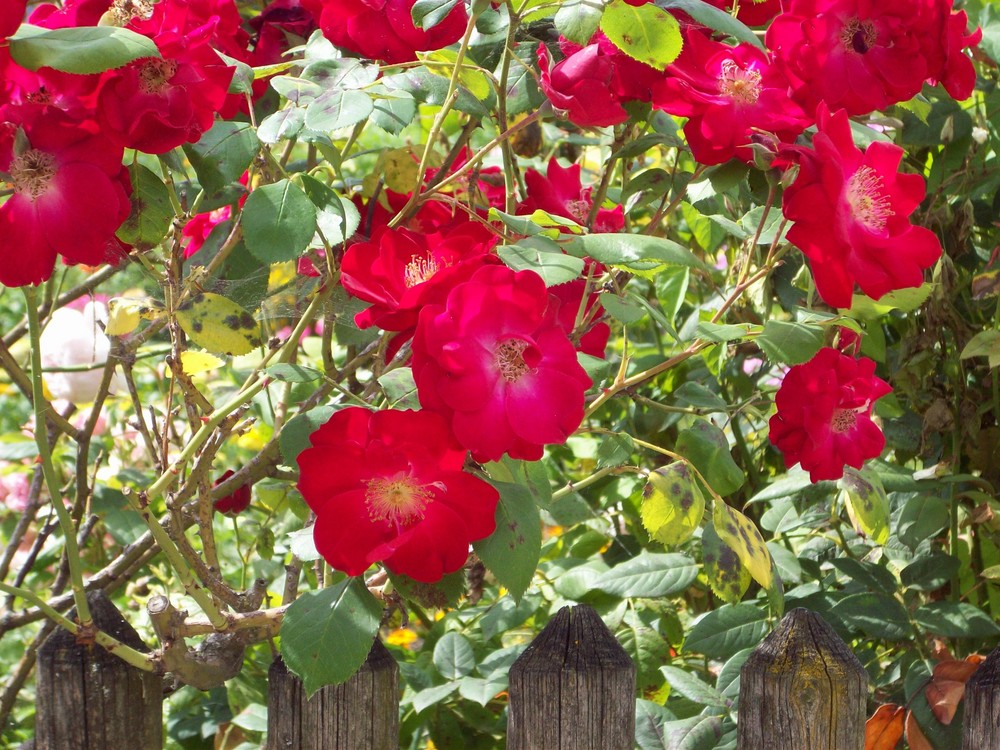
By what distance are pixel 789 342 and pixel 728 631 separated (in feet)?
1.39

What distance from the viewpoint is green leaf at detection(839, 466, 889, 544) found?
1015mm

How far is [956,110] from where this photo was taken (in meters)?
1.34

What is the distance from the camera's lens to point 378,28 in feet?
2.95

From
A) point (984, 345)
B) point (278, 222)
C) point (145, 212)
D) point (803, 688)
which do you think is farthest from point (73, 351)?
point (984, 345)

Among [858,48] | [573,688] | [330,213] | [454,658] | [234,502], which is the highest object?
[858,48]

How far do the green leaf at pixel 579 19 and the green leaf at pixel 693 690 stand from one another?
2.27 feet

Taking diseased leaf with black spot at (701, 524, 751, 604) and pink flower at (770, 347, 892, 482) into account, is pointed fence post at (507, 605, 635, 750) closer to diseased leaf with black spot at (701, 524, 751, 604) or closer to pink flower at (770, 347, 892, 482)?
diseased leaf with black spot at (701, 524, 751, 604)

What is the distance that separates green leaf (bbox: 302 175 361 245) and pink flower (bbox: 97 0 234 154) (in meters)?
0.09

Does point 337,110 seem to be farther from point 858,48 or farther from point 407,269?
point 858,48

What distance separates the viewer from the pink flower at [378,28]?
89cm

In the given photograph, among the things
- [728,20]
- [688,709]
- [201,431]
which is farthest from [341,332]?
[688,709]

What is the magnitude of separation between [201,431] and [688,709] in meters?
0.71

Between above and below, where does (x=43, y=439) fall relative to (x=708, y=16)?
below

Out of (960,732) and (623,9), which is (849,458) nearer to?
(960,732)
